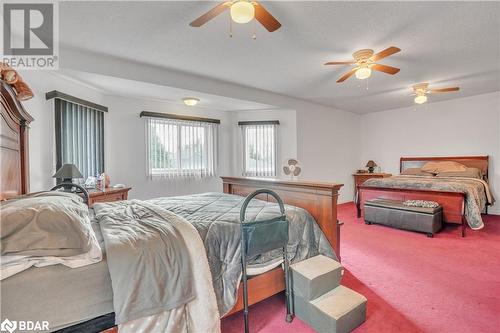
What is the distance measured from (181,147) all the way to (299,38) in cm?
312

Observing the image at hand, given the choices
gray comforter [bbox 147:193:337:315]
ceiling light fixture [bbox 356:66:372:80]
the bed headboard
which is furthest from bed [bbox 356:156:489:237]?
gray comforter [bbox 147:193:337:315]

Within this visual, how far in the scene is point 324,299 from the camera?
68.1 inches

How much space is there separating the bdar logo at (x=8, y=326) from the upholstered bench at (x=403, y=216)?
14.4 ft

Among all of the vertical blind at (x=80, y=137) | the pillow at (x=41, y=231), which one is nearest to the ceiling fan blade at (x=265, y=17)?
the pillow at (x=41, y=231)

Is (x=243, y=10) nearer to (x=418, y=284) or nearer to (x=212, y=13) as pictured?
(x=212, y=13)

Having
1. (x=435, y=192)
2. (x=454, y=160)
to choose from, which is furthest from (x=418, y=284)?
(x=454, y=160)

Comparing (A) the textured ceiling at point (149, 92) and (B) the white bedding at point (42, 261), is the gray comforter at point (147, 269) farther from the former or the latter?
(A) the textured ceiling at point (149, 92)

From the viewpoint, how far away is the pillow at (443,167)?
4861 millimetres

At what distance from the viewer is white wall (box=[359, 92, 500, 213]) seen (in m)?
4.92

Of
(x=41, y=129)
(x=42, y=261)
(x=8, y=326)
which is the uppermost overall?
(x=41, y=129)

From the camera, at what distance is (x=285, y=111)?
17.3ft

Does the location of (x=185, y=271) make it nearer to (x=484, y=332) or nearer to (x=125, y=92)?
(x=484, y=332)

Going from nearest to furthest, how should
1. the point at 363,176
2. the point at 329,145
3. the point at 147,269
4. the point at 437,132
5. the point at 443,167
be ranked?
1. the point at 147,269
2. the point at 443,167
3. the point at 437,132
4. the point at 329,145
5. the point at 363,176

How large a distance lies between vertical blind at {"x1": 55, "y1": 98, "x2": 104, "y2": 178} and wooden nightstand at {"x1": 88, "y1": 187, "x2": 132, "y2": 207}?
644 mm
